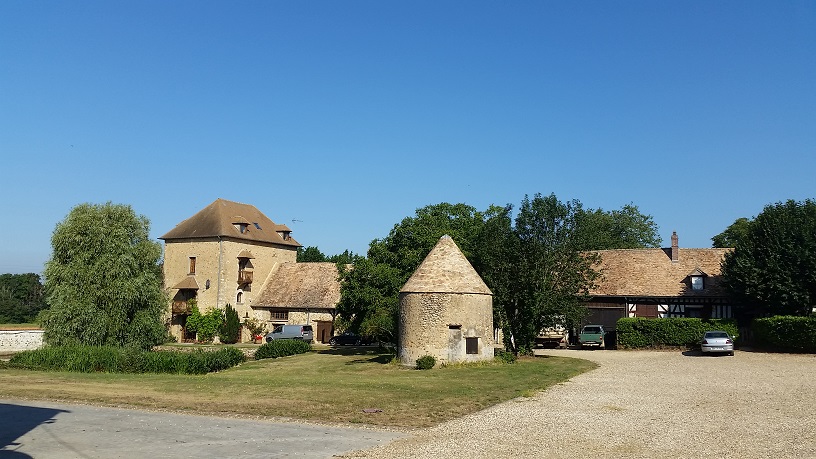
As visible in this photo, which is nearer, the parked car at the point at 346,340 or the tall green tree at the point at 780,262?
the tall green tree at the point at 780,262

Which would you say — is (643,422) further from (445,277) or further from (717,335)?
(717,335)

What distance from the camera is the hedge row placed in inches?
1066

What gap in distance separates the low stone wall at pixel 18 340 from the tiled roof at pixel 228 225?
13073 millimetres

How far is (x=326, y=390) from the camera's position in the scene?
1931 centimetres

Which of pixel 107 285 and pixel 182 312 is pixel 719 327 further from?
pixel 182 312

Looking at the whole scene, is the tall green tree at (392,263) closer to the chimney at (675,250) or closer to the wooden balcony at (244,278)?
the chimney at (675,250)

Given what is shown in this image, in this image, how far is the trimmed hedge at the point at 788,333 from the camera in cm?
3128

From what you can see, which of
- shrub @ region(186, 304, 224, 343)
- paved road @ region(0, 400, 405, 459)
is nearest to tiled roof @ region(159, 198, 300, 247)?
shrub @ region(186, 304, 224, 343)

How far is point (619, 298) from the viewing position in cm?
4047

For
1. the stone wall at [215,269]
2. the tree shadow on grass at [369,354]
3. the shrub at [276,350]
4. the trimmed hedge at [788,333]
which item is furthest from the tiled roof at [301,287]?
the trimmed hedge at [788,333]

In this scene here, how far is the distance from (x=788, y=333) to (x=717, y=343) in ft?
12.9

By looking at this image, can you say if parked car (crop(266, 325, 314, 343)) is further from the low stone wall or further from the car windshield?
the car windshield

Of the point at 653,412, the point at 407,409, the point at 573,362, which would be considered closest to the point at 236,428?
the point at 407,409

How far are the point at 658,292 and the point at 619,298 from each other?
2350 millimetres
